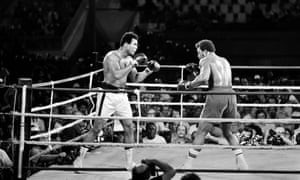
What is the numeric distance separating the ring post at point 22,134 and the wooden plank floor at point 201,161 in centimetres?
70

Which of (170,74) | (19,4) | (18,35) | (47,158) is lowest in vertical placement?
(47,158)

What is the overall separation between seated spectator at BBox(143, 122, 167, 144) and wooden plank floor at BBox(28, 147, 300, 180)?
16 centimetres

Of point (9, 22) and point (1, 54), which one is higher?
point (9, 22)

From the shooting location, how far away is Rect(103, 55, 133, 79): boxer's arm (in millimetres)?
4848

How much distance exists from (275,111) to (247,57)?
3721 millimetres

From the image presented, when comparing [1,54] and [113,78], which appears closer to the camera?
[113,78]

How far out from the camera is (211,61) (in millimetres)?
4758

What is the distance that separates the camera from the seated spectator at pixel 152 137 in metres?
6.40

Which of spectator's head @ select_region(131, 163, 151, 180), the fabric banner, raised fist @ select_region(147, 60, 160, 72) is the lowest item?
spectator's head @ select_region(131, 163, 151, 180)

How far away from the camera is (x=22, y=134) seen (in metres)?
4.01

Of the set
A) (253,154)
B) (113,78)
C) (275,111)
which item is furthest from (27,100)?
(275,111)

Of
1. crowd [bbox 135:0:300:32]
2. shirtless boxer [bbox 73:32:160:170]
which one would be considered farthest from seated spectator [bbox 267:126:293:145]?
crowd [bbox 135:0:300:32]

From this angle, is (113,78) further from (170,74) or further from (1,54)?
(1,54)

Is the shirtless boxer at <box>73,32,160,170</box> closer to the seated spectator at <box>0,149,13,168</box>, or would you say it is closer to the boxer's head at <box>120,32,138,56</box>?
the boxer's head at <box>120,32,138,56</box>
